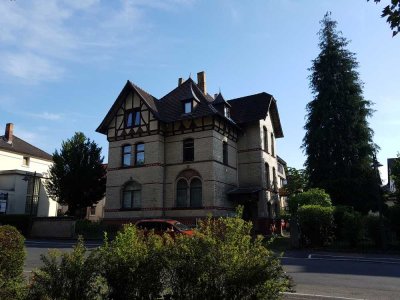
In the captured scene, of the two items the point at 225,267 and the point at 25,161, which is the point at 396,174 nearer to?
the point at 225,267

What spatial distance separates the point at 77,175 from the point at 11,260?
28607 millimetres

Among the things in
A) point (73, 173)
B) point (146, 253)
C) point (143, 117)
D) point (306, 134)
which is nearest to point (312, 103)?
point (306, 134)

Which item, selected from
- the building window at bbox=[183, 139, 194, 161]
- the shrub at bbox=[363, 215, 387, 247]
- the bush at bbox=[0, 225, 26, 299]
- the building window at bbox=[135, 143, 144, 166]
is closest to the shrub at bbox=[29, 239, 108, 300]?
the bush at bbox=[0, 225, 26, 299]

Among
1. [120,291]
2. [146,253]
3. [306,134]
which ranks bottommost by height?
[120,291]

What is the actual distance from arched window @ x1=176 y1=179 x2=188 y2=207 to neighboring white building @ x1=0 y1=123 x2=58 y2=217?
1586cm

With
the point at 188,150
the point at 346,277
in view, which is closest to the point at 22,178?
the point at 188,150

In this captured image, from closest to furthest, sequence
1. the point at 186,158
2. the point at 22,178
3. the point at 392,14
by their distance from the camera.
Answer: the point at 392,14, the point at 186,158, the point at 22,178

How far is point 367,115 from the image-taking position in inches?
1321

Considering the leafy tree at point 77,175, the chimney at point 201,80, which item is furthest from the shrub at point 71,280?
the chimney at point 201,80

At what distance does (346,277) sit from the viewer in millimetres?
11711

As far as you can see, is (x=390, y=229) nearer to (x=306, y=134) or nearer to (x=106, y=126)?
(x=306, y=134)

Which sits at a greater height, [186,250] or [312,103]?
[312,103]

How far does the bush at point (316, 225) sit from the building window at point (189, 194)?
897 centimetres

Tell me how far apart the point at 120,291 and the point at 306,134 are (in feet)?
101
